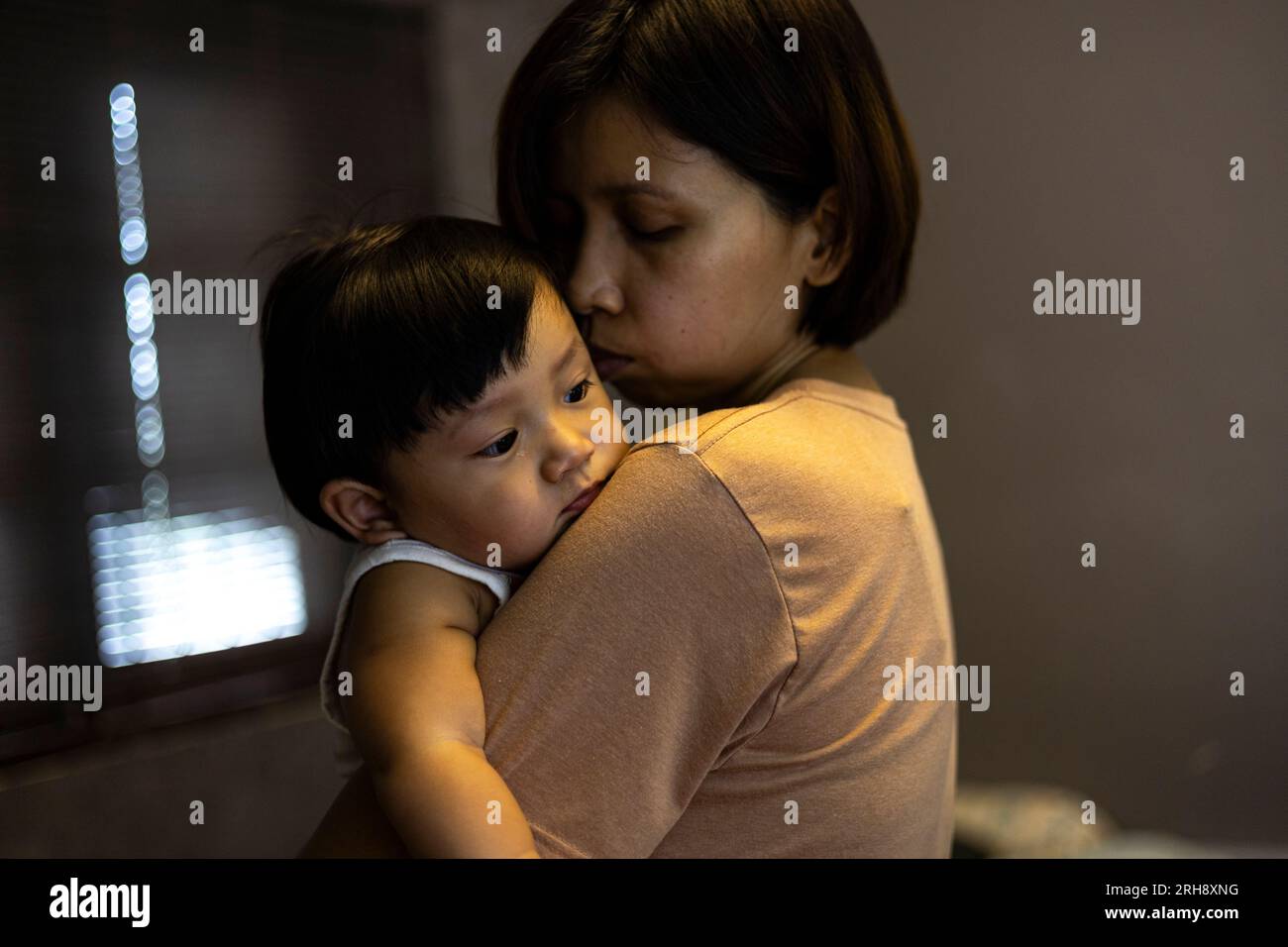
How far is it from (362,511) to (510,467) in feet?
0.59

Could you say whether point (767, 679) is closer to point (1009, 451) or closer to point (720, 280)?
point (720, 280)

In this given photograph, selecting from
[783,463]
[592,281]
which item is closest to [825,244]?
[592,281]

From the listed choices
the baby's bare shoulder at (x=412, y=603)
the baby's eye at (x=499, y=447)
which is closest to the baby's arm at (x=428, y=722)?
the baby's bare shoulder at (x=412, y=603)

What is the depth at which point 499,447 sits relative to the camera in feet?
3.47

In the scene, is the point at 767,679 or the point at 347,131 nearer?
the point at 767,679

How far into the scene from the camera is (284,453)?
114 cm

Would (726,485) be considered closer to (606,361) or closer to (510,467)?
(510,467)

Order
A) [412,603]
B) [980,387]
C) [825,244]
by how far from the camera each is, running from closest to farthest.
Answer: [412,603]
[825,244]
[980,387]

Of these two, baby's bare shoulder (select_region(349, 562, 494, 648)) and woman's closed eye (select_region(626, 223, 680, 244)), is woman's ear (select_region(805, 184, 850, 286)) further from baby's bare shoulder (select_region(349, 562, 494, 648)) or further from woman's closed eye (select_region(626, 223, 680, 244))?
baby's bare shoulder (select_region(349, 562, 494, 648))

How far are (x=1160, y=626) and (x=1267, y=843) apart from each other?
0.46 m

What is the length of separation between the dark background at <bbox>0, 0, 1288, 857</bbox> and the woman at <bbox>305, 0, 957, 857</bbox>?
0.99 meters

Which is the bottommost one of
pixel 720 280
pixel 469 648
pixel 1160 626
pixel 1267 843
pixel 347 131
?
pixel 1267 843

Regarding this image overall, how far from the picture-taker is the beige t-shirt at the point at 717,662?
90cm
